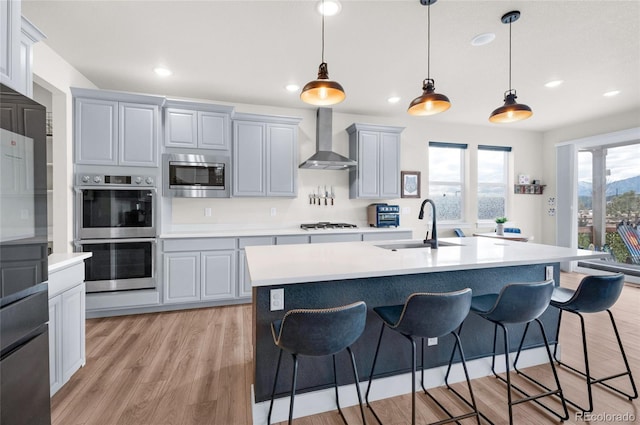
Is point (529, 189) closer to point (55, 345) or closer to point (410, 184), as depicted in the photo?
point (410, 184)

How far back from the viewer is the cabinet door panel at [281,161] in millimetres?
4215

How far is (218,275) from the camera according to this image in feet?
12.2

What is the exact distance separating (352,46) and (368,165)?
2.02 metres

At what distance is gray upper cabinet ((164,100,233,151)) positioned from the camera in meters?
3.73

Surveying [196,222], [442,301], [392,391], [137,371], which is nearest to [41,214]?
[137,371]

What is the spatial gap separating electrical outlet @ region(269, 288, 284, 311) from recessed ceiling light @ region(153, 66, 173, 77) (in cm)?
294

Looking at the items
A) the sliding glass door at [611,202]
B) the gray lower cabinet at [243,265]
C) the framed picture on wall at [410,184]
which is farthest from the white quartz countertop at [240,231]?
the sliding glass door at [611,202]

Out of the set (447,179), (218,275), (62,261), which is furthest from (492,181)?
(62,261)

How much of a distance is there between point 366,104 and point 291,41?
1.96 metres

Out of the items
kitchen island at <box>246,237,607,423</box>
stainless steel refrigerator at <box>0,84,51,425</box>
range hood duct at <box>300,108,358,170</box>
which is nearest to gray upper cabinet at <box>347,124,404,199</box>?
range hood duct at <box>300,108,358,170</box>

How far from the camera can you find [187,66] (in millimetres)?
3285

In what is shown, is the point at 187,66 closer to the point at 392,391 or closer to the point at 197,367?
the point at 197,367

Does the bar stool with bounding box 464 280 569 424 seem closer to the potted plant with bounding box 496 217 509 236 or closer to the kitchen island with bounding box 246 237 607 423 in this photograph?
the kitchen island with bounding box 246 237 607 423

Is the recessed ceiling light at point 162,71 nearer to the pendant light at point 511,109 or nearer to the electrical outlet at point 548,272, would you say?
the pendant light at point 511,109
